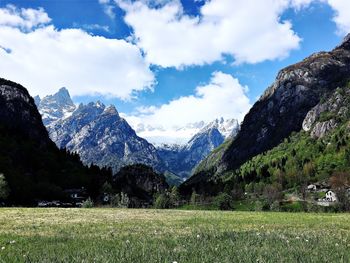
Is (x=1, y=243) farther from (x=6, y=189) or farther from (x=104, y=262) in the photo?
(x=6, y=189)

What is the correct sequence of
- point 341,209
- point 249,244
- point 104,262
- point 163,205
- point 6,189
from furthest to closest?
point 163,205 < point 341,209 < point 6,189 < point 249,244 < point 104,262

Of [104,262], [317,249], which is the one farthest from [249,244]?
[104,262]

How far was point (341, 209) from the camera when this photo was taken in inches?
7018

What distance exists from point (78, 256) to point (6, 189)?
12207 centimetres

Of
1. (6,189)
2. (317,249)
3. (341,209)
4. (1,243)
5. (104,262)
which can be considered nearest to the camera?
(104,262)

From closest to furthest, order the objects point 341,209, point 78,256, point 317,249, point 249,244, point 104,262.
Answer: point 104,262, point 78,256, point 317,249, point 249,244, point 341,209

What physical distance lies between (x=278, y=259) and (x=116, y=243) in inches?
291

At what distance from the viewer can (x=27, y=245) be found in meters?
16.6

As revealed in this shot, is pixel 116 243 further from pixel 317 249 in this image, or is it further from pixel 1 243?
pixel 317 249

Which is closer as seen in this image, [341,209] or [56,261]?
[56,261]

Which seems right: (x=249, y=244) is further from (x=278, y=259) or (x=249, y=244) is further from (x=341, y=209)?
(x=341, y=209)

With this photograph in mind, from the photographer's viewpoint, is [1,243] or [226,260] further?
[1,243]

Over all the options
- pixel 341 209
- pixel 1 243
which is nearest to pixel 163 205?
pixel 341 209

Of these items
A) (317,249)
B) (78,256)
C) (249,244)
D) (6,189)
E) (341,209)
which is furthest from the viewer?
(341,209)
